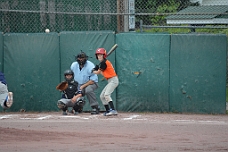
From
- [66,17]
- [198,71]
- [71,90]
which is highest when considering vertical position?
[66,17]

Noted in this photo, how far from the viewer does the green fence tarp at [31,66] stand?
40.7 feet

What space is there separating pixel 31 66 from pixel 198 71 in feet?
12.8

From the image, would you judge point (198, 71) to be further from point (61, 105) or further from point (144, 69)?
point (61, 105)

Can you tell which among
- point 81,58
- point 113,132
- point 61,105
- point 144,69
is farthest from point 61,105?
point 113,132

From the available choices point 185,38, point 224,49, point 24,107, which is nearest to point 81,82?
point 24,107

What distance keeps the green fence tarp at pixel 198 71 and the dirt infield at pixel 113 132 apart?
0.51 meters

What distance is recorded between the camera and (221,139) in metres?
8.30

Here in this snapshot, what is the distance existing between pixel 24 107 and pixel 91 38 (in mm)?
2284

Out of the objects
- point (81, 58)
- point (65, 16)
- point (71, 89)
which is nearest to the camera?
point (81, 58)

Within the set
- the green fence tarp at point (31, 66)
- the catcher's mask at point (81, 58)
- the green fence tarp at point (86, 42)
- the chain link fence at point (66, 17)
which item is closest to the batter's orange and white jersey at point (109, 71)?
the catcher's mask at point (81, 58)

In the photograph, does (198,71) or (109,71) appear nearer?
(109,71)

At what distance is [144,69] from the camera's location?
12.4 m

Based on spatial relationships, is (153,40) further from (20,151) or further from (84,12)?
(20,151)

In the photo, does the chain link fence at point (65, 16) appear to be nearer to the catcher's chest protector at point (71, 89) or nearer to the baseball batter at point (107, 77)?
the baseball batter at point (107, 77)
